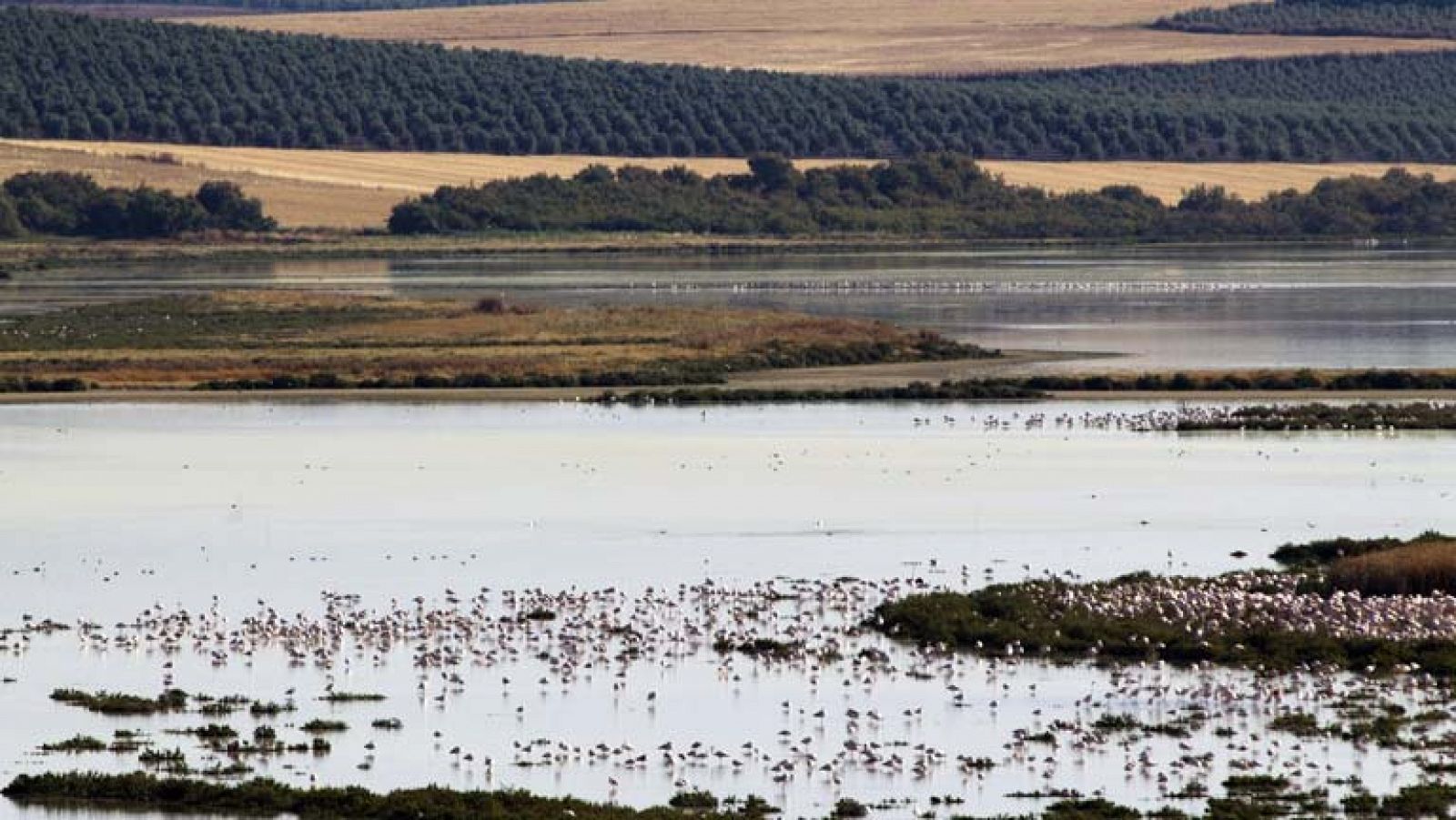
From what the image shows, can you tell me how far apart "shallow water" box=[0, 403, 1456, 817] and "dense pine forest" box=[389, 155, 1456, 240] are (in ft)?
289

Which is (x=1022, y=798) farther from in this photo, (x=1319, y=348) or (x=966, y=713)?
(x=1319, y=348)

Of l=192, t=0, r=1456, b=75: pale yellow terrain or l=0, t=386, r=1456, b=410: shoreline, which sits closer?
l=0, t=386, r=1456, b=410: shoreline

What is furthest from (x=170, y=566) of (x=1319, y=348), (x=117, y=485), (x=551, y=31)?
(x=551, y=31)

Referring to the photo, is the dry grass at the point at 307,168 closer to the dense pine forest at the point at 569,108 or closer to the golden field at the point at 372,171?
the golden field at the point at 372,171

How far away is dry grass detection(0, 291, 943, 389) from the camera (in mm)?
60500

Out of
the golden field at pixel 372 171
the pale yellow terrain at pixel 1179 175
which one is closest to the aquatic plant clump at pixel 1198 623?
the golden field at pixel 372 171

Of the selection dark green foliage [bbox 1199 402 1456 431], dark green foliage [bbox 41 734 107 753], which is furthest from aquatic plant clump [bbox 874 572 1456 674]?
dark green foliage [bbox 1199 402 1456 431]

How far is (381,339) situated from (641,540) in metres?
32.1

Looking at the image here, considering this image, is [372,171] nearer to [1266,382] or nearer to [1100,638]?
[1266,382]

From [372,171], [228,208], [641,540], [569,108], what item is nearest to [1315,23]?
[569,108]

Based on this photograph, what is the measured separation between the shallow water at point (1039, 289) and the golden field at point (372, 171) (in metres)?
17.6

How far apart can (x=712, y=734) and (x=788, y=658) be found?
10.9ft

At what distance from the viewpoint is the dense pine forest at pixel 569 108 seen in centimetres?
15925

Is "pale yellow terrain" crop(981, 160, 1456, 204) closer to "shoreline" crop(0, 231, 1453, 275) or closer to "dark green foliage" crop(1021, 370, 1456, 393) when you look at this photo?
"shoreline" crop(0, 231, 1453, 275)
